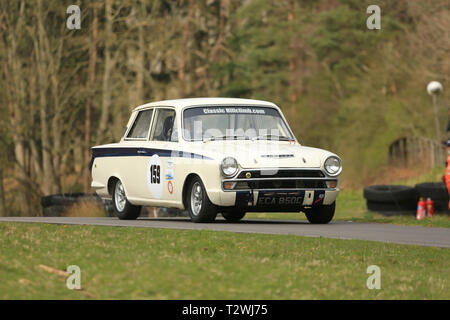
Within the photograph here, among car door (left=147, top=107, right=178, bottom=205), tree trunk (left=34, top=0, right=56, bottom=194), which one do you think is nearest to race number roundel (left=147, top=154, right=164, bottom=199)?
car door (left=147, top=107, right=178, bottom=205)

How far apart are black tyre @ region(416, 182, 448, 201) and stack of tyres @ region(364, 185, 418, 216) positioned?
314 mm

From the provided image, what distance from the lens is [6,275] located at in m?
9.09

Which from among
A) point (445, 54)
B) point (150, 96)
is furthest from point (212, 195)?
point (150, 96)

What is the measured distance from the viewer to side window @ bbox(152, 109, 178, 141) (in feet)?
51.3

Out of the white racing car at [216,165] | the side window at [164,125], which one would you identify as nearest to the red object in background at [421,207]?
the white racing car at [216,165]

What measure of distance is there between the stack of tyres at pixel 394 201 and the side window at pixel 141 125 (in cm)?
877

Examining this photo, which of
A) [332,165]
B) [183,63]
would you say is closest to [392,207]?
[332,165]

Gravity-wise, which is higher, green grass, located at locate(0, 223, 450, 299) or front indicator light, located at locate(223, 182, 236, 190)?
front indicator light, located at locate(223, 182, 236, 190)

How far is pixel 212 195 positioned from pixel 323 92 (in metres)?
46.1

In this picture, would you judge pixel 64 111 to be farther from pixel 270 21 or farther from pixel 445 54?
pixel 270 21

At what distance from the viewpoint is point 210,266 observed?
9719 millimetres

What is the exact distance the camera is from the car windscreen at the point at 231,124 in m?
15.4

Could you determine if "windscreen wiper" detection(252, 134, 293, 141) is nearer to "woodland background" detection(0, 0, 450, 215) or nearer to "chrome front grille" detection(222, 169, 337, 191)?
"chrome front grille" detection(222, 169, 337, 191)

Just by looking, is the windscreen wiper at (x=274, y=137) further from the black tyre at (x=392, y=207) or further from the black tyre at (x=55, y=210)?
the black tyre at (x=392, y=207)
